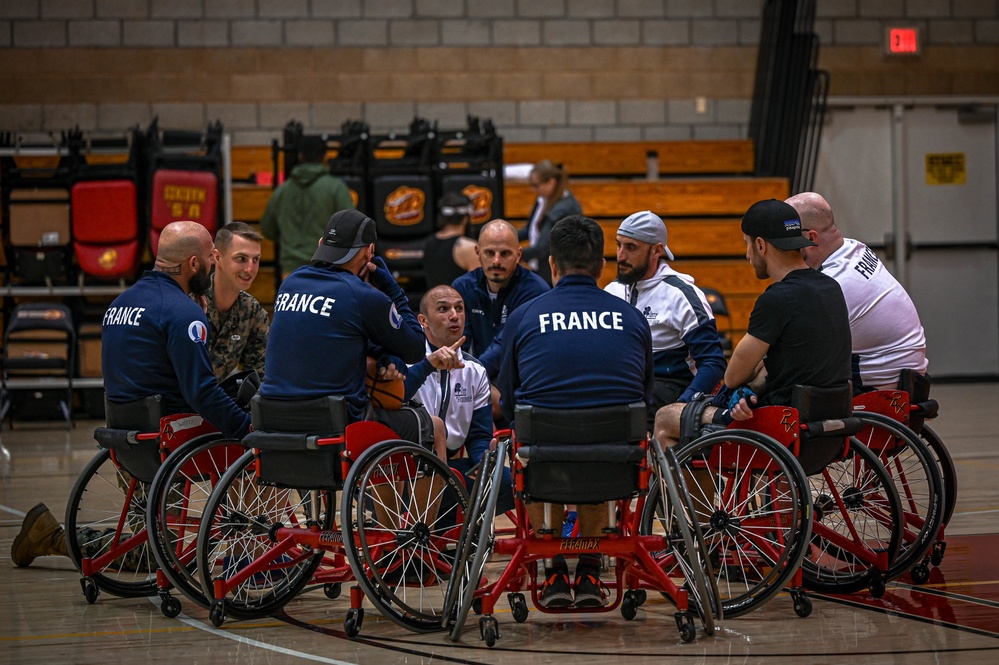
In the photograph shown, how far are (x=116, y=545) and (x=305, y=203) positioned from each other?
16.5ft

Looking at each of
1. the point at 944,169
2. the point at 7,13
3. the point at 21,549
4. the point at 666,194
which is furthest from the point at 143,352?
the point at 944,169

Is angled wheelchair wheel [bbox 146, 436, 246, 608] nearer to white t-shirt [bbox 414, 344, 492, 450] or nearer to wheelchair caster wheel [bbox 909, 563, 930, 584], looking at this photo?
white t-shirt [bbox 414, 344, 492, 450]

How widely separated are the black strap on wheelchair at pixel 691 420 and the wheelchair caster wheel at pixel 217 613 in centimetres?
163

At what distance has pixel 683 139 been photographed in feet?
39.1

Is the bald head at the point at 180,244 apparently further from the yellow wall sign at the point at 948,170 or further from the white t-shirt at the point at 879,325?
the yellow wall sign at the point at 948,170

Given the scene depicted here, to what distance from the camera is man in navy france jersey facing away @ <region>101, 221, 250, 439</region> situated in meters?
4.26

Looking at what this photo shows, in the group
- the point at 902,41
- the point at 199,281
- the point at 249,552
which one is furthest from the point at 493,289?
the point at 902,41

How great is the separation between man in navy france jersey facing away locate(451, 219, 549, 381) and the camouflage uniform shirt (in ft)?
3.09

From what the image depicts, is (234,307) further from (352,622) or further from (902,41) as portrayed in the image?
(902,41)

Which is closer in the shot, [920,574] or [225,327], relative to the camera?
[920,574]

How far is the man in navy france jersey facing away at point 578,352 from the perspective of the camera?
3777 mm

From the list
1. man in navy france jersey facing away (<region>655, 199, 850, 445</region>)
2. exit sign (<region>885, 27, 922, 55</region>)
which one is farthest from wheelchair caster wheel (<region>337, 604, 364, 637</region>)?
exit sign (<region>885, 27, 922, 55</region>)

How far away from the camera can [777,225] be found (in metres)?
4.22

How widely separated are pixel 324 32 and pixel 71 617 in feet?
26.5
